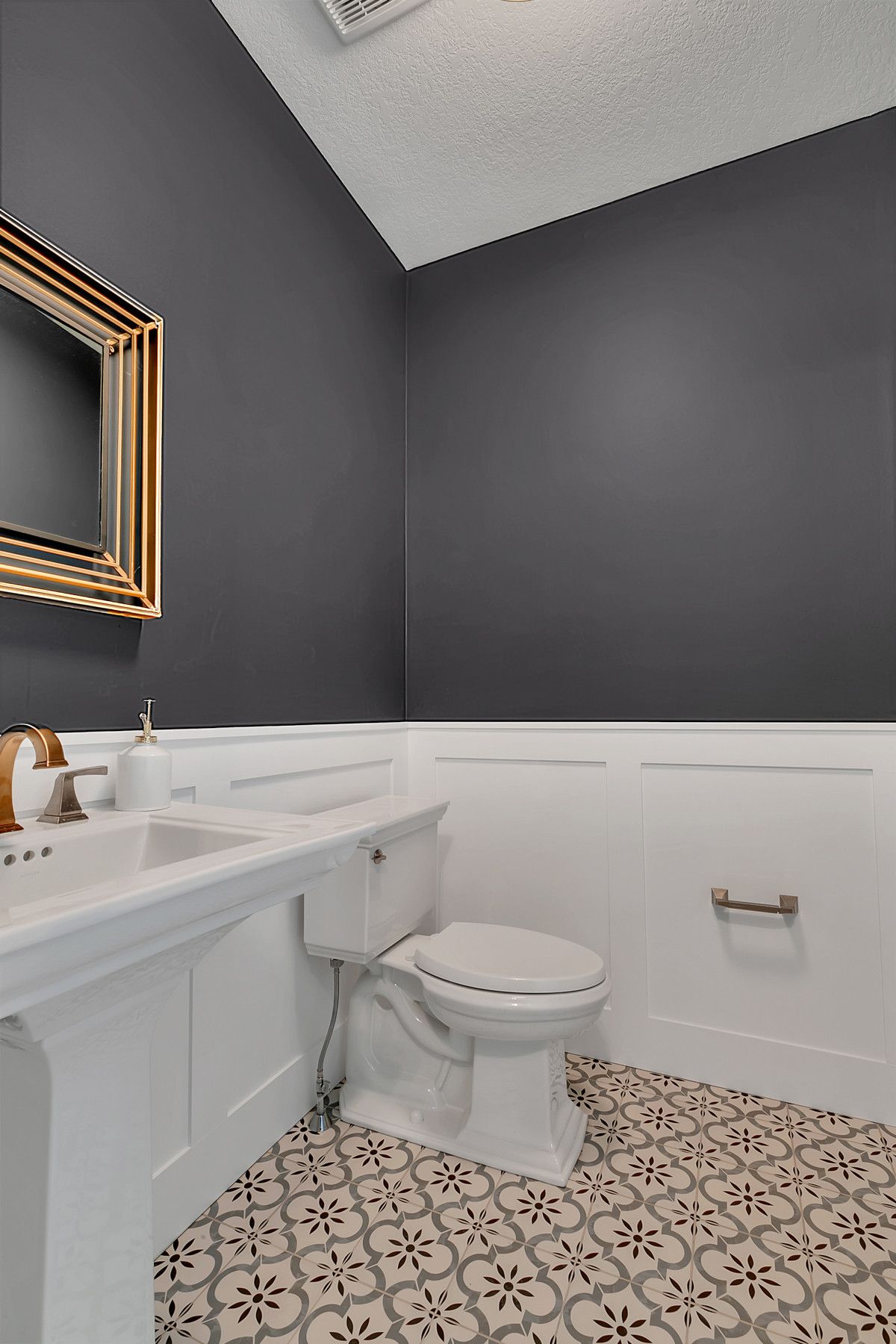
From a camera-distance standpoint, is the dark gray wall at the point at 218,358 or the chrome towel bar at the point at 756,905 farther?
the chrome towel bar at the point at 756,905

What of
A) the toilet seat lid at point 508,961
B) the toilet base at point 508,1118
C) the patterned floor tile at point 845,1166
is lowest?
the patterned floor tile at point 845,1166

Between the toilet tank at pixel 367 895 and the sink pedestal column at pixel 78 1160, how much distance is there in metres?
0.73

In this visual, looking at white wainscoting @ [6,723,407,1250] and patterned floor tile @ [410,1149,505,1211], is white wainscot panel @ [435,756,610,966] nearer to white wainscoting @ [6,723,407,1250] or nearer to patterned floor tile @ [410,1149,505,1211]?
white wainscoting @ [6,723,407,1250]

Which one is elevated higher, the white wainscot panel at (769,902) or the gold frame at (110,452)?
the gold frame at (110,452)

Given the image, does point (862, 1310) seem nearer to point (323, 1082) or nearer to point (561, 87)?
point (323, 1082)

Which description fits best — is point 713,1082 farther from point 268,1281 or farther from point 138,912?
point 138,912

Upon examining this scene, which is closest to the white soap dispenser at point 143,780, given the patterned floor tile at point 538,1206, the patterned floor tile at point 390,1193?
the patterned floor tile at point 390,1193

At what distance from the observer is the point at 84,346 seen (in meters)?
1.25

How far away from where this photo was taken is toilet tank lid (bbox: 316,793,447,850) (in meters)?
1.63

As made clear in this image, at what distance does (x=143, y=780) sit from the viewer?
3.92 feet

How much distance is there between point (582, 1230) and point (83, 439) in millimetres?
1752

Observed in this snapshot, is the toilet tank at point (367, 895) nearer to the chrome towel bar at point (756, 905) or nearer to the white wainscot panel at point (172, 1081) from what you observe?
the white wainscot panel at point (172, 1081)

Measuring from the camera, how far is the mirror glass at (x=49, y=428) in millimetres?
1114

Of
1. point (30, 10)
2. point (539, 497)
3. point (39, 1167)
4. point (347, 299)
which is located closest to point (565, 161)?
point (347, 299)
